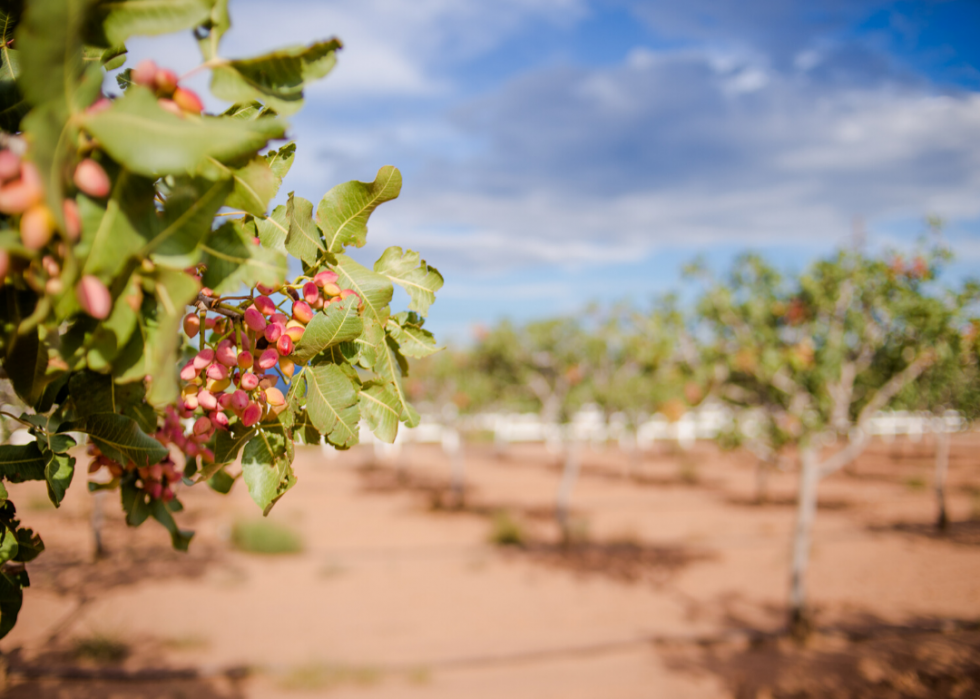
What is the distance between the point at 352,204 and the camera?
1.13 meters

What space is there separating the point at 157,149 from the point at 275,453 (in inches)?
24.7

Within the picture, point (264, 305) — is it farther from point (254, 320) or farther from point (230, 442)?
point (230, 442)

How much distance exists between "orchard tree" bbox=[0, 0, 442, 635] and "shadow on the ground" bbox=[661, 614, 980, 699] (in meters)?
5.94

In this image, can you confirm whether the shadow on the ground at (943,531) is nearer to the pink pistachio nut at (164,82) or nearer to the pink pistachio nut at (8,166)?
the pink pistachio nut at (164,82)

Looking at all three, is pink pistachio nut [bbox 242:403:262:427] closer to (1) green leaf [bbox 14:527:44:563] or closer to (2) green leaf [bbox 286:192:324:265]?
(2) green leaf [bbox 286:192:324:265]

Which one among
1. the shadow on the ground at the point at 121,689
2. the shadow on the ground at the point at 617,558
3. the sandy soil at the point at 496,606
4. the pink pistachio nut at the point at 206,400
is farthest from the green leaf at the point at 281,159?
the shadow on the ground at the point at 617,558

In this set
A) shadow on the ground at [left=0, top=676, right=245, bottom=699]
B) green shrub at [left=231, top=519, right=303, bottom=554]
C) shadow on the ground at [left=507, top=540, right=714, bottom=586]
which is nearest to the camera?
shadow on the ground at [left=0, top=676, right=245, bottom=699]

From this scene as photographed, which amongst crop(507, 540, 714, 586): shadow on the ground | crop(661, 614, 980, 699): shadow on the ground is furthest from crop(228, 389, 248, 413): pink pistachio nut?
crop(507, 540, 714, 586): shadow on the ground

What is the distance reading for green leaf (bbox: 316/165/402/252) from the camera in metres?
1.11

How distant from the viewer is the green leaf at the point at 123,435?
1004 millimetres

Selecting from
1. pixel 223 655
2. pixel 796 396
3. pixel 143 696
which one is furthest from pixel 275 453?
pixel 796 396

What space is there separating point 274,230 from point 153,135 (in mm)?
439

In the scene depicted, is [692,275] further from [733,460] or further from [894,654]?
[733,460]

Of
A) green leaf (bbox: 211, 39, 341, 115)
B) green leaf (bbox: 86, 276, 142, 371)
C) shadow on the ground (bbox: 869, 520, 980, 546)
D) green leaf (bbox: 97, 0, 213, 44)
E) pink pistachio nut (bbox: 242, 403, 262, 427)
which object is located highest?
green leaf (bbox: 97, 0, 213, 44)
